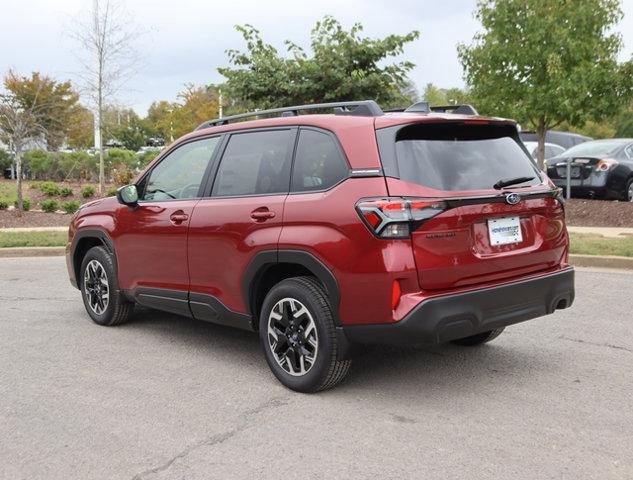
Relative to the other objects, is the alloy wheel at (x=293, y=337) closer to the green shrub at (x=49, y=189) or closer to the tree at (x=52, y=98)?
the green shrub at (x=49, y=189)

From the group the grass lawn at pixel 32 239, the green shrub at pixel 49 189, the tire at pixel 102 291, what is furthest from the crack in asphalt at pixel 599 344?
the green shrub at pixel 49 189

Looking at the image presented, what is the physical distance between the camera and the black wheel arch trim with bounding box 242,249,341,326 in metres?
4.22

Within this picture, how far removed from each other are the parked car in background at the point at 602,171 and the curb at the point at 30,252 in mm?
9972

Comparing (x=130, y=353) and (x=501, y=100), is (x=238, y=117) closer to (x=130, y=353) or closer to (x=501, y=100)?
(x=130, y=353)

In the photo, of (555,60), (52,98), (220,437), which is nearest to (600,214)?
(555,60)

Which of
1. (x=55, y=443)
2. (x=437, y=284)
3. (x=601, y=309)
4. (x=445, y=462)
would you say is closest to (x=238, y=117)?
(x=437, y=284)

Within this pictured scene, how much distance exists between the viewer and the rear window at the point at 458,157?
4.20 metres

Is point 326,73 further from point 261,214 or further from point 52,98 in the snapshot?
point 52,98

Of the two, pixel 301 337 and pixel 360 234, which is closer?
pixel 360 234

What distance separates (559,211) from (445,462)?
212cm

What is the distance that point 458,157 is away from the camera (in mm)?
4395

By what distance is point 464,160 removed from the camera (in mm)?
4406

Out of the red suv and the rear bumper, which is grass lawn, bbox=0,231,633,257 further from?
the rear bumper

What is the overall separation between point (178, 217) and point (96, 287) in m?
1.61
